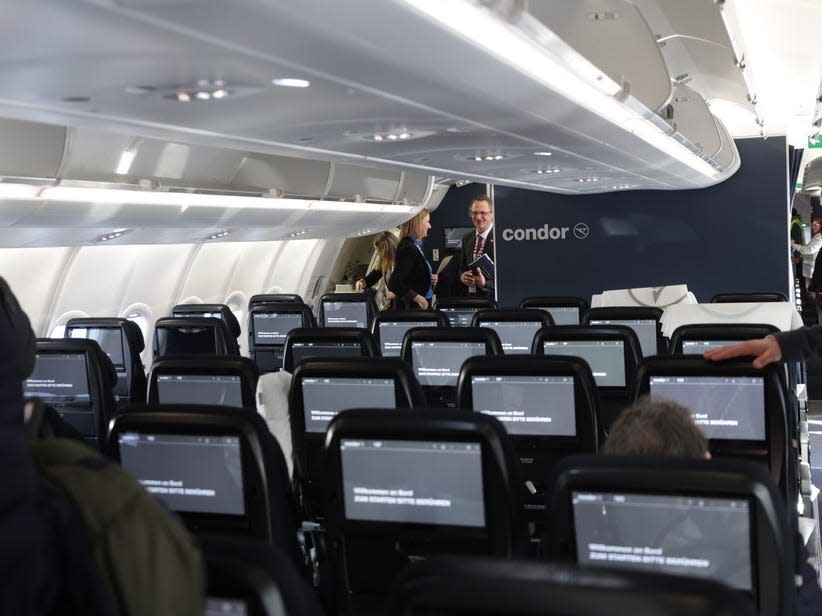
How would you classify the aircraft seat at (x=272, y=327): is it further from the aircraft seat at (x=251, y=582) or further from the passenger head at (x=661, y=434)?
the aircraft seat at (x=251, y=582)

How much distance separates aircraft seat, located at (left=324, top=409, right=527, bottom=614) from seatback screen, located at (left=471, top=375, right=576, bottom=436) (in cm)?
148

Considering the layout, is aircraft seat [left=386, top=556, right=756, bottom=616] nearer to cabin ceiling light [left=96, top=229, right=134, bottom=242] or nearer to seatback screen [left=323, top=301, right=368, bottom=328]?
cabin ceiling light [left=96, top=229, right=134, bottom=242]

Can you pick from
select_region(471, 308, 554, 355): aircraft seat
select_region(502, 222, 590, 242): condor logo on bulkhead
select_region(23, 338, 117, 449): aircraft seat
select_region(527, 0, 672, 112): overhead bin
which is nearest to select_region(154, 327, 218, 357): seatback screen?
select_region(471, 308, 554, 355): aircraft seat

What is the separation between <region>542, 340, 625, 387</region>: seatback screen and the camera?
21.3 ft

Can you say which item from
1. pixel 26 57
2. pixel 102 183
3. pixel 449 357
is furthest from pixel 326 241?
pixel 26 57

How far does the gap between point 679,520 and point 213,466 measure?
1562 millimetres

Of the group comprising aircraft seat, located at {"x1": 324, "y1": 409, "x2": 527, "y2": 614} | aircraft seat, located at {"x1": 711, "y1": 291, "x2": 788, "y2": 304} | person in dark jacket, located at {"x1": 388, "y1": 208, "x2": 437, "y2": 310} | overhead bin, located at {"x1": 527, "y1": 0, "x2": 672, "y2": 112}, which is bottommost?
aircraft seat, located at {"x1": 324, "y1": 409, "x2": 527, "y2": 614}

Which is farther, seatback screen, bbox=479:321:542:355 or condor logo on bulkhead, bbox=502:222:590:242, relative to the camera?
condor logo on bulkhead, bbox=502:222:590:242

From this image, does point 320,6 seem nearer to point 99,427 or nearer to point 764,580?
point 764,580

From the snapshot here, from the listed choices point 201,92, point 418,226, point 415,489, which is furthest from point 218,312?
point 415,489

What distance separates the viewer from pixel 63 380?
6695mm

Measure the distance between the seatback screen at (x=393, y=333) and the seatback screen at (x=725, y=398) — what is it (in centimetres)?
443

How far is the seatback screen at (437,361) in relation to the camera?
6.89 m

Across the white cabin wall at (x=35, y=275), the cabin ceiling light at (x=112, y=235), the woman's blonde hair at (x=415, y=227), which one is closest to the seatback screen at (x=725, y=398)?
the cabin ceiling light at (x=112, y=235)
